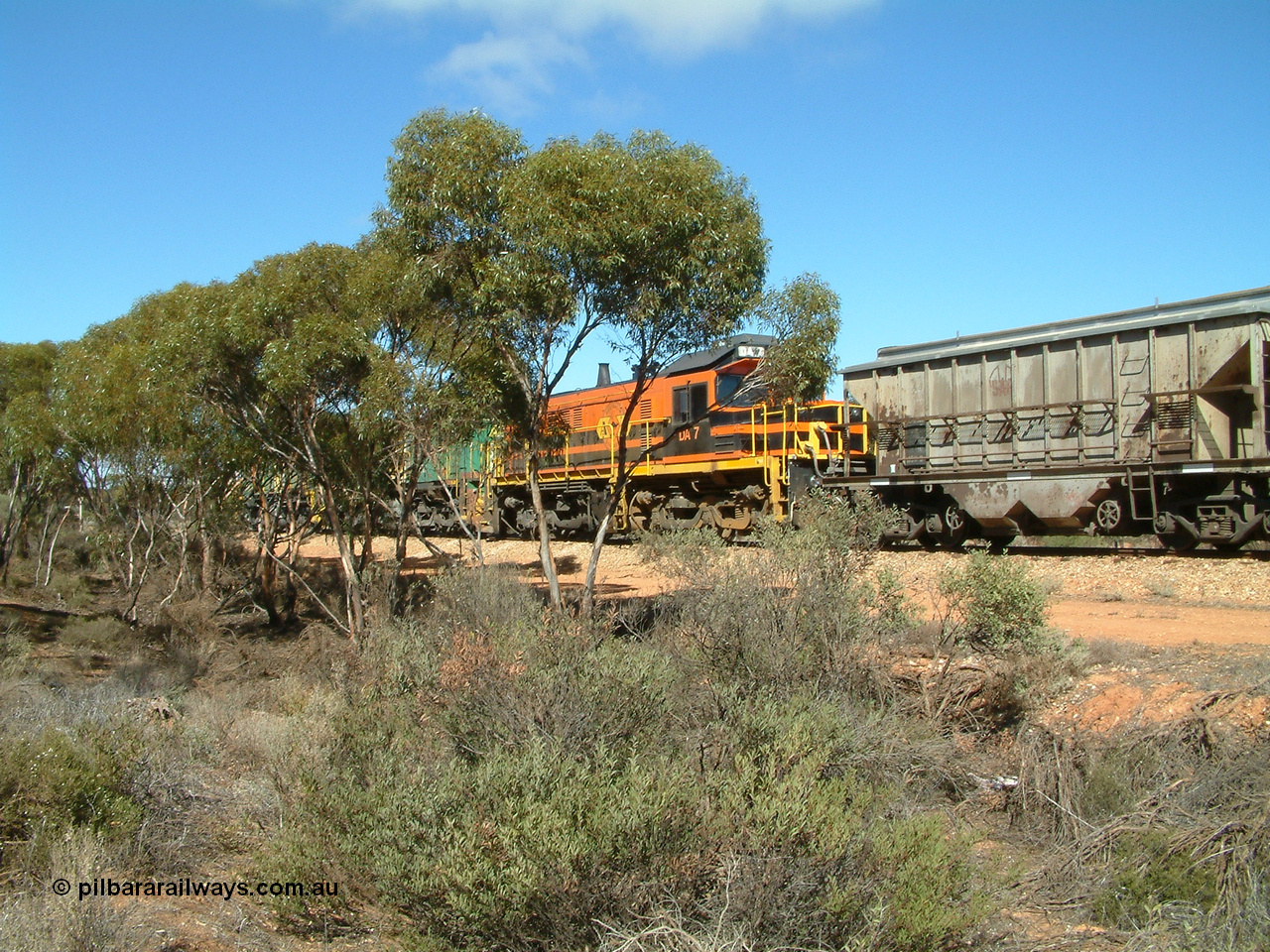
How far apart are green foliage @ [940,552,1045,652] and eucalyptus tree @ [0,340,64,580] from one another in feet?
49.5

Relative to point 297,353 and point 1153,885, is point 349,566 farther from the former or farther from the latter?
point 1153,885

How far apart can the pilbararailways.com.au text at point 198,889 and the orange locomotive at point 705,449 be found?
38.4 ft

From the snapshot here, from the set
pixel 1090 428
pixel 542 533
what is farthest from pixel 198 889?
pixel 1090 428

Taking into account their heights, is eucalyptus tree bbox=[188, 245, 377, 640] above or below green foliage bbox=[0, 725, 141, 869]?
above

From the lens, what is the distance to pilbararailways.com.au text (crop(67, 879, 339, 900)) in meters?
4.78

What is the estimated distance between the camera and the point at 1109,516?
15617mm

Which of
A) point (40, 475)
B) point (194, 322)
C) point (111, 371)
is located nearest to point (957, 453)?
point (194, 322)

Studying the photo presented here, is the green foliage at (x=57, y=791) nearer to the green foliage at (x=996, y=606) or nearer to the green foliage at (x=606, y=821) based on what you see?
the green foliage at (x=606, y=821)

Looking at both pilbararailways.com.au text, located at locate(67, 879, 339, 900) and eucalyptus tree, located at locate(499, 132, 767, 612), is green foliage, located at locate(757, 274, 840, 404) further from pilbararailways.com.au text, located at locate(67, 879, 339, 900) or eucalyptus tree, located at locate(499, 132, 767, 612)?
pilbararailways.com.au text, located at locate(67, 879, 339, 900)

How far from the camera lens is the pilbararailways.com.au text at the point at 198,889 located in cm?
478

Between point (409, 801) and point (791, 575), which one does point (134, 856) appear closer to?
point (409, 801)

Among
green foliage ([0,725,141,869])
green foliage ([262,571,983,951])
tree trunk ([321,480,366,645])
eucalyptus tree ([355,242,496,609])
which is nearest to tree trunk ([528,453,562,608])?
eucalyptus tree ([355,242,496,609])

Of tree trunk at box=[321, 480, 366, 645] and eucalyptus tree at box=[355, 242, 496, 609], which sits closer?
eucalyptus tree at box=[355, 242, 496, 609]

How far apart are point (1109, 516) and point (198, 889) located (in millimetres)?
14302
